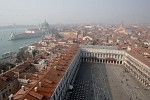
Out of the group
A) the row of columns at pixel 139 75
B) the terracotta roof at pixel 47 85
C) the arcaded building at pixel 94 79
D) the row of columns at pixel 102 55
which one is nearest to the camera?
the terracotta roof at pixel 47 85

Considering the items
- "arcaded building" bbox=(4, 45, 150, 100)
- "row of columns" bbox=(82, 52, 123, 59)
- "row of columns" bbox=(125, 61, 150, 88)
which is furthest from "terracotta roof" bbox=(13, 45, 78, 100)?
"row of columns" bbox=(82, 52, 123, 59)

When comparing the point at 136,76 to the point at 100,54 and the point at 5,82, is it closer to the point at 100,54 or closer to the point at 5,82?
the point at 100,54

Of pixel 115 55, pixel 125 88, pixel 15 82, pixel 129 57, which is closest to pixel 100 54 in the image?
pixel 115 55

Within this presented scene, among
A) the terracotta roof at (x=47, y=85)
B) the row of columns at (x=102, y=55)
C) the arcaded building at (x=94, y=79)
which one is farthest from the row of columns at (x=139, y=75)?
the terracotta roof at (x=47, y=85)

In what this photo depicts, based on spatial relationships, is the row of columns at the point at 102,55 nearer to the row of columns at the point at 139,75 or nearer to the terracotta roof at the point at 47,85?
the row of columns at the point at 139,75

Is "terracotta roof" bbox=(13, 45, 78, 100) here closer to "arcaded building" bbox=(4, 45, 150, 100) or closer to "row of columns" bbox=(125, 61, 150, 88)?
"arcaded building" bbox=(4, 45, 150, 100)

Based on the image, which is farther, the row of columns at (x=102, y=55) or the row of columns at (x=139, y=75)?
the row of columns at (x=102, y=55)

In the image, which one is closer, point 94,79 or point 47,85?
point 47,85

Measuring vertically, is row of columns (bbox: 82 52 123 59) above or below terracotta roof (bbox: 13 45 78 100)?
below

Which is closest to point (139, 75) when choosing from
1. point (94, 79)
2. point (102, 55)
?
point (94, 79)

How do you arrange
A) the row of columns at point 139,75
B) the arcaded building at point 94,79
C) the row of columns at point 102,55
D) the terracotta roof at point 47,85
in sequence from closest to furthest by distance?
the terracotta roof at point 47,85 < the arcaded building at point 94,79 < the row of columns at point 139,75 < the row of columns at point 102,55

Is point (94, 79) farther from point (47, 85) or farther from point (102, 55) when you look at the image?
point (47, 85)
